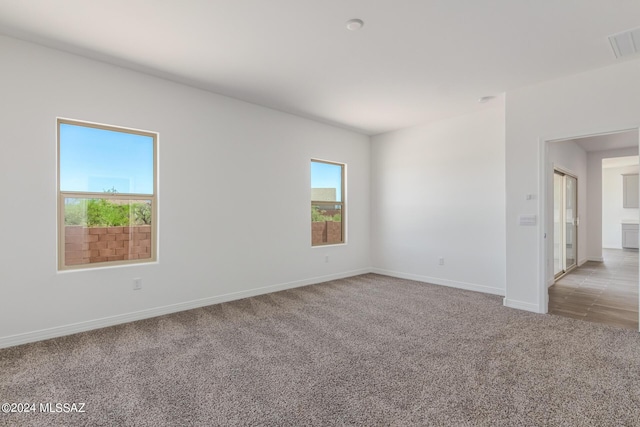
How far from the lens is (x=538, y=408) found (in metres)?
1.97

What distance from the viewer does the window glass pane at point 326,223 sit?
5590 millimetres

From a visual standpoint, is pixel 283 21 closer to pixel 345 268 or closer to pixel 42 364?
pixel 42 364

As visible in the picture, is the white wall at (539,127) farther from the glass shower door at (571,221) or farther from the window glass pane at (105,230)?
the window glass pane at (105,230)

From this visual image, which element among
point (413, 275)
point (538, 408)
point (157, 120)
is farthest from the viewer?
point (413, 275)

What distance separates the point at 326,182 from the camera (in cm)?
581

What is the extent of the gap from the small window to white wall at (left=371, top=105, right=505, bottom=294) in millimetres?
798

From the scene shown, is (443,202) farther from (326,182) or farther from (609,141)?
(609,141)

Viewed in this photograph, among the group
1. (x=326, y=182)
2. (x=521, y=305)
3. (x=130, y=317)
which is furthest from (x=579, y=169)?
(x=130, y=317)

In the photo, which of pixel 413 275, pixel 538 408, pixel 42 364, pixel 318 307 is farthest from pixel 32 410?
pixel 413 275

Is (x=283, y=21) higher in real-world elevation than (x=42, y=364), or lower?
higher

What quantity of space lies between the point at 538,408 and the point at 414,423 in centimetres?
83

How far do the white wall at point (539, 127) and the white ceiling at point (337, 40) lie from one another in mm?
195

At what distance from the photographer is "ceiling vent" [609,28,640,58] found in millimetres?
2776

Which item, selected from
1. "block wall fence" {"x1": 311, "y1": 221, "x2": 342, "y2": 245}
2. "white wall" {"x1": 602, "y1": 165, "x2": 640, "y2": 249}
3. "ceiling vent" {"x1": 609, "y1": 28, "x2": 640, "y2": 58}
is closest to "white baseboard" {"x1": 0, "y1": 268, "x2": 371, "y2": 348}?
"block wall fence" {"x1": 311, "y1": 221, "x2": 342, "y2": 245}
